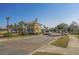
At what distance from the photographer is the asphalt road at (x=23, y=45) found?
4262 millimetres

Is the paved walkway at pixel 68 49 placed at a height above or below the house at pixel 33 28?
below

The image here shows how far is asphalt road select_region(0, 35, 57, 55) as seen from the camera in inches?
168

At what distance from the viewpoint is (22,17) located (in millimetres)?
4285

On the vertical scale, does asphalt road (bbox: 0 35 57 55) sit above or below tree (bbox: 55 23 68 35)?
below

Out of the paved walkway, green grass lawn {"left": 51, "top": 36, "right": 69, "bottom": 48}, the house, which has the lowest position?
the paved walkway

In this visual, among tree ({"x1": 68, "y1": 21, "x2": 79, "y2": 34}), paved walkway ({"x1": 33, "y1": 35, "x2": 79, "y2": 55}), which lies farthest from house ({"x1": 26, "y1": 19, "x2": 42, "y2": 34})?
tree ({"x1": 68, "y1": 21, "x2": 79, "y2": 34})

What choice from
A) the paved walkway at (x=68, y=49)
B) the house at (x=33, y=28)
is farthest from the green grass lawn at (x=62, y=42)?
the house at (x=33, y=28)

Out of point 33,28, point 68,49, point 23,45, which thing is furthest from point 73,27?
point 23,45

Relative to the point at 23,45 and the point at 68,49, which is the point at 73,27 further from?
the point at 23,45

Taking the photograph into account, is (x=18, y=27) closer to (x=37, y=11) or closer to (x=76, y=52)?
(x=37, y=11)

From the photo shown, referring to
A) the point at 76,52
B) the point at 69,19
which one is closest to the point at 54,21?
the point at 69,19

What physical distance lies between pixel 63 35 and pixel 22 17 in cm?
52

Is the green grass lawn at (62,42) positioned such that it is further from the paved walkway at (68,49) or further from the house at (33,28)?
the house at (33,28)

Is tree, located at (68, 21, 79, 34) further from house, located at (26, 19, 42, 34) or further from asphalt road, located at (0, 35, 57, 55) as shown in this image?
house, located at (26, 19, 42, 34)
